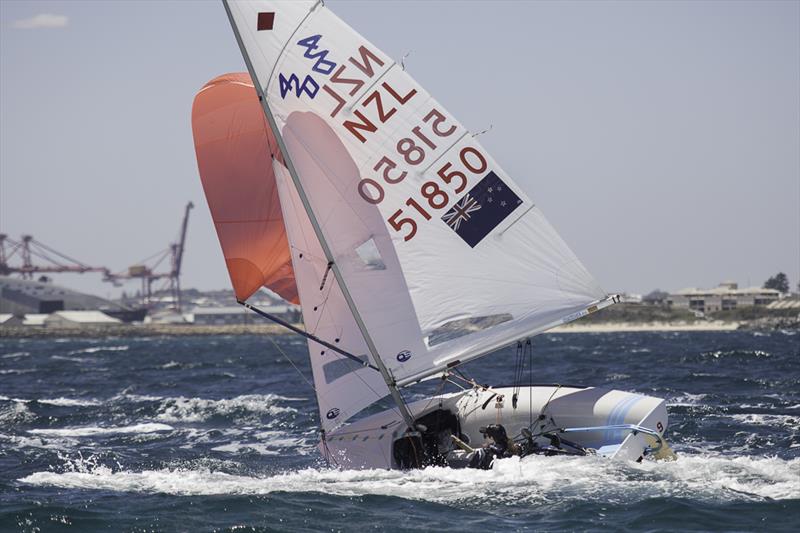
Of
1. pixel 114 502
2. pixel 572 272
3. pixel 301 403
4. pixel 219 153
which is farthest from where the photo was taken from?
pixel 301 403

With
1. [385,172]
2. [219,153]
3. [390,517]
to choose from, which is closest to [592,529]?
[390,517]

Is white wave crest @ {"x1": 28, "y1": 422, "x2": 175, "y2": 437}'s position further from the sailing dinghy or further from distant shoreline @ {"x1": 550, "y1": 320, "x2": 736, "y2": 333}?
distant shoreline @ {"x1": 550, "y1": 320, "x2": 736, "y2": 333}

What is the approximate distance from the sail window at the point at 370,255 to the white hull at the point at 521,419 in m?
2.23

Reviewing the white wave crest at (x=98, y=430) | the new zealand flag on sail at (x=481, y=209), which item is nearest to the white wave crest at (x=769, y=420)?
the new zealand flag on sail at (x=481, y=209)

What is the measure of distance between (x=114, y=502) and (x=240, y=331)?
129 meters

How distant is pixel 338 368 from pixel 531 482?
3484mm

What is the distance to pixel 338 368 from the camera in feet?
50.9

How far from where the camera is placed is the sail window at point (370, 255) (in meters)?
14.8

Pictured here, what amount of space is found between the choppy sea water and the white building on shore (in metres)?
119

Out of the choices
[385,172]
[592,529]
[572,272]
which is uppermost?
[385,172]

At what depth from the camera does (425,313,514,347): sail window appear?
48.1ft

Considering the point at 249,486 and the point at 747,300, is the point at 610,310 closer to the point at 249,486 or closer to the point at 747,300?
the point at 747,300

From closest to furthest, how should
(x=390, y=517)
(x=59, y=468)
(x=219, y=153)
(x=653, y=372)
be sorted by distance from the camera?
(x=390, y=517), (x=219, y=153), (x=59, y=468), (x=653, y=372)

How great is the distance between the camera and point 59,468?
1684 cm
